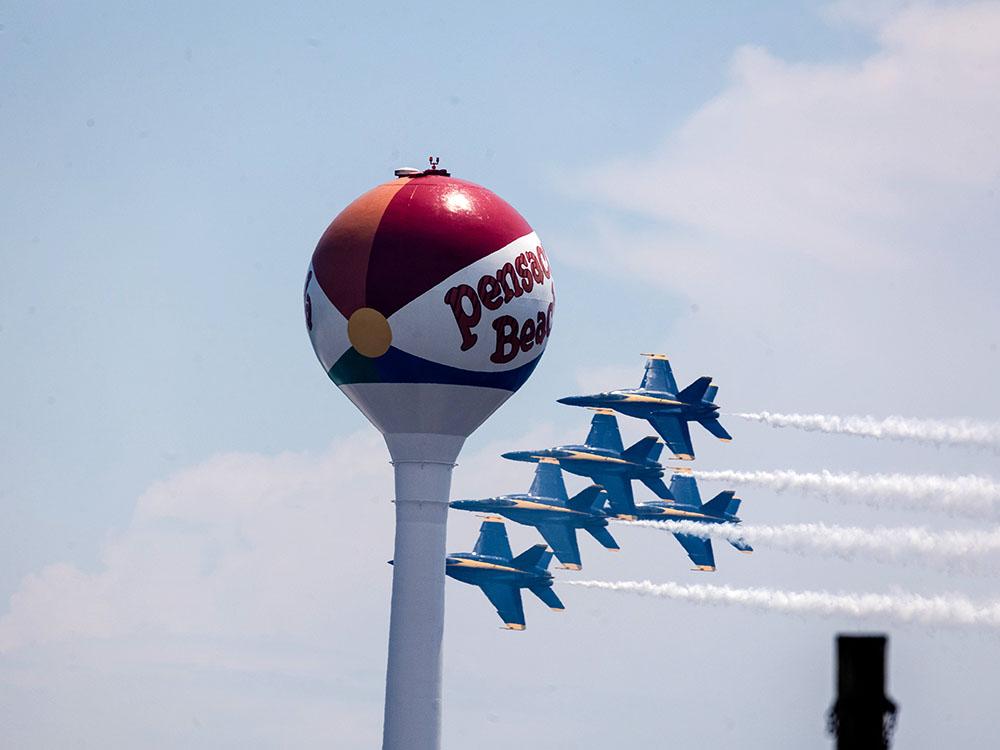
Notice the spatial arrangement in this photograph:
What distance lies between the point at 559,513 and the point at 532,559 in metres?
5.77

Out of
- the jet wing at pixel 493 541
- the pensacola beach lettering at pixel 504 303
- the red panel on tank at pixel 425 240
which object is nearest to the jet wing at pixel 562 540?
the jet wing at pixel 493 541

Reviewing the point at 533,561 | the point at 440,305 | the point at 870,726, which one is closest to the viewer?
the point at 870,726

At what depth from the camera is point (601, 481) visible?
4048 inches

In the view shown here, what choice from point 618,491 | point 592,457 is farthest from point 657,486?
point 592,457

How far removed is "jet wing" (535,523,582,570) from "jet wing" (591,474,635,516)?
8.54 ft

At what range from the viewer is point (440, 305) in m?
62.3

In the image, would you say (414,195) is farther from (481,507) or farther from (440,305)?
(481,507)

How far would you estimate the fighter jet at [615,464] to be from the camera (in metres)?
102

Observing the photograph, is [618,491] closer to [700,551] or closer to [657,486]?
[657,486]

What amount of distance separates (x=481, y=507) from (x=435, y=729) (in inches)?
1414

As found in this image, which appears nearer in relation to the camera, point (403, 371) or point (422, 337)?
point (422, 337)

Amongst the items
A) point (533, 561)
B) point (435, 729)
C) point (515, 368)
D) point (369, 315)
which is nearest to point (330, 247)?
point (369, 315)

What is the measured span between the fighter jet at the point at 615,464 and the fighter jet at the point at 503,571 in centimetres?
593

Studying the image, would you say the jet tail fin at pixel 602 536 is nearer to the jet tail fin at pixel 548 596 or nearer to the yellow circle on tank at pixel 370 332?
the jet tail fin at pixel 548 596
